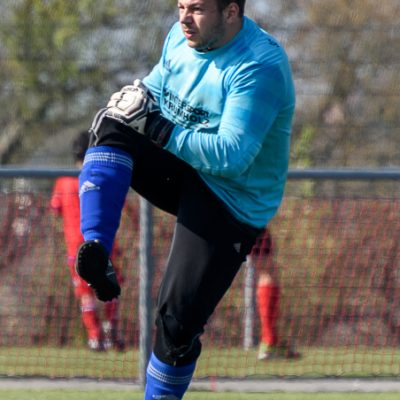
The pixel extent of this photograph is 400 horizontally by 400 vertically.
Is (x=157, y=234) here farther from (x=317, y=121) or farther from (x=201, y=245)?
(x=317, y=121)

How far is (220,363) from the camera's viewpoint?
741 centimetres

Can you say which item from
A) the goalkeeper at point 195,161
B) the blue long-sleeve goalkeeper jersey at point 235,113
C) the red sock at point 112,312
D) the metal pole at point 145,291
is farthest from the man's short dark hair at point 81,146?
the goalkeeper at point 195,161

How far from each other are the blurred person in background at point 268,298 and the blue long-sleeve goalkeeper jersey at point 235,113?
2.50m

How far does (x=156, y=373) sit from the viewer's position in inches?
189

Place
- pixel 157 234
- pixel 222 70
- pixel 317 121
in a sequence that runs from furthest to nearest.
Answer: pixel 317 121, pixel 157 234, pixel 222 70

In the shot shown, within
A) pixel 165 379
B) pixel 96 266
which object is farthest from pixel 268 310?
pixel 96 266

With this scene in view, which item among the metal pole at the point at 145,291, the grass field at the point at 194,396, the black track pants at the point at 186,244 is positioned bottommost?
the grass field at the point at 194,396

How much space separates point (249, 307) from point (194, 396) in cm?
76

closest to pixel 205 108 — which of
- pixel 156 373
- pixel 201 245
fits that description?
pixel 201 245

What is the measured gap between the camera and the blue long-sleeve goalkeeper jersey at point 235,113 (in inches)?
177

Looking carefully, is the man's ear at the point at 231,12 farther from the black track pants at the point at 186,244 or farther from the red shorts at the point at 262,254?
the red shorts at the point at 262,254

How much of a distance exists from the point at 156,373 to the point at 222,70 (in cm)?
120

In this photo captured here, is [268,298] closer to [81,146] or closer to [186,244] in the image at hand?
[81,146]

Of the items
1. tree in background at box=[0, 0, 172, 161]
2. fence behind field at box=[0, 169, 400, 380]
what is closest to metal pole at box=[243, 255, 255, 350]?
fence behind field at box=[0, 169, 400, 380]
